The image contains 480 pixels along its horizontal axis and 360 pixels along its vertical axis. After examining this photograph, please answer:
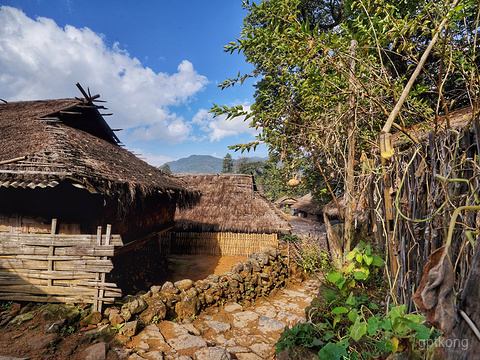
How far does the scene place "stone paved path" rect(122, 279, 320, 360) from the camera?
375 centimetres

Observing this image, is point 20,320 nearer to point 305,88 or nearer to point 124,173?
point 124,173

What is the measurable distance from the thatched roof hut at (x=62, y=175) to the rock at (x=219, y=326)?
3.34m

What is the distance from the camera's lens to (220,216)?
11617 millimetres

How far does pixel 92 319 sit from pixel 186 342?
1.84 m

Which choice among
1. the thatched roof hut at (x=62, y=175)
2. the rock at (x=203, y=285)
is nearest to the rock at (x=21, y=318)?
the thatched roof hut at (x=62, y=175)

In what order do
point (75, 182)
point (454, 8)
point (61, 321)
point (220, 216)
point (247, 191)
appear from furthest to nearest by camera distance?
point (247, 191) < point (220, 216) < point (75, 182) < point (61, 321) < point (454, 8)

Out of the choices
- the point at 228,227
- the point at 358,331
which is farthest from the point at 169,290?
the point at 228,227

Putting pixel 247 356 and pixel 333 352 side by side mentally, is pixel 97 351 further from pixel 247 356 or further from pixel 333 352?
pixel 333 352

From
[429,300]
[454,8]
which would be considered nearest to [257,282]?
[429,300]

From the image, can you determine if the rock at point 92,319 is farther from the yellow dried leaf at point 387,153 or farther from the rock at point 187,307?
the yellow dried leaf at point 387,153

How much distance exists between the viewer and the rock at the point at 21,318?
4.11m

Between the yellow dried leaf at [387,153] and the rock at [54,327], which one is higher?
the yellow dried leaf at [387,153]

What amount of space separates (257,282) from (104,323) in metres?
3.91

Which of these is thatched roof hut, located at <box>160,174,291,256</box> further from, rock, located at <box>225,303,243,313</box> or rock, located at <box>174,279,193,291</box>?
rock, located at <box>174,279,193,291</box>
